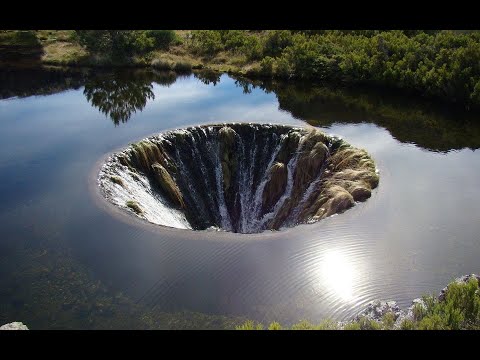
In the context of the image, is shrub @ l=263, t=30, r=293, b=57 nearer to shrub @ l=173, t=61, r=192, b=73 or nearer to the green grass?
shrub @ l=173, t=61, r=192, b=73

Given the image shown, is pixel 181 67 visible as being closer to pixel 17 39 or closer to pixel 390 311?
pixel 17 39

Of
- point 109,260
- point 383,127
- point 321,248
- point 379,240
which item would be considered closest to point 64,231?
point 109,260

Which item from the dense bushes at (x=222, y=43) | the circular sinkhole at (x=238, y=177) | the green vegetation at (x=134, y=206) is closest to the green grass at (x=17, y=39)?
the dense bushes at (x=222, y=43)

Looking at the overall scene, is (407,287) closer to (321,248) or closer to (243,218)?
(321,248)

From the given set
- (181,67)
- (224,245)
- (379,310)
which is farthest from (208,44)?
(379,310)

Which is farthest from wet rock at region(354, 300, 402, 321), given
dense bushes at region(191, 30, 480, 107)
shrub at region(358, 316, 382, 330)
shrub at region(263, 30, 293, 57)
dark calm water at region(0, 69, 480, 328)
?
shrub at region(263, 30, 293, 57)

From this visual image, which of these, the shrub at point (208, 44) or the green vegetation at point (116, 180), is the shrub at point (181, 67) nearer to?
the shrub at point (208, 44)

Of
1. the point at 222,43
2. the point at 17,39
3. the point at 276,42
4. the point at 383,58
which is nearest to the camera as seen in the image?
the point at 383,58
